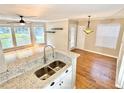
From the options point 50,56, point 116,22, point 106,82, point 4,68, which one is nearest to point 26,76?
point 4,68

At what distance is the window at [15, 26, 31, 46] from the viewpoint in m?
4.19

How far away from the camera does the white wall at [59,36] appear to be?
4.75 metres

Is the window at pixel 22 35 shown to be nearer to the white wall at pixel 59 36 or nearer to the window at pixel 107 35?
the white wall at pixel 59 36

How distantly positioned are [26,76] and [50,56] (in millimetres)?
847

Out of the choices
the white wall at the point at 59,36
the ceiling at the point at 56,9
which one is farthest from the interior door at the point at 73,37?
the ceiling at the point at 56,9

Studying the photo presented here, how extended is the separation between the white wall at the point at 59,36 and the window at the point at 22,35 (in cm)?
136

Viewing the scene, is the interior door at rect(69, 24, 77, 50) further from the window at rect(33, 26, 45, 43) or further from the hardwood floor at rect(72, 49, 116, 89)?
the hardwood floor at rect(72, 49, 116, 89)

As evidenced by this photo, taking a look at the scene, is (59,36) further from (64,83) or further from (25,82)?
(25,82)

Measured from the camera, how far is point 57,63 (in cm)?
222

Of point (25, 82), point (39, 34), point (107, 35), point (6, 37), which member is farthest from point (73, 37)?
point (25, 82)

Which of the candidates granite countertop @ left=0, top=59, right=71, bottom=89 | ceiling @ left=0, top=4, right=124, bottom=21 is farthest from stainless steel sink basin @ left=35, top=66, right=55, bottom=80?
ceiling @ left=0, top=4, right=124, bottom=21

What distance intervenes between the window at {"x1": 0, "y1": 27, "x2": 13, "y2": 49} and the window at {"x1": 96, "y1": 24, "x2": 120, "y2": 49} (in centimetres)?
479

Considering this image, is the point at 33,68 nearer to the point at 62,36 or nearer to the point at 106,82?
the point at 106,82
